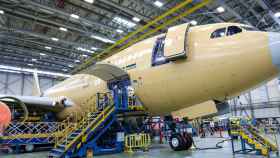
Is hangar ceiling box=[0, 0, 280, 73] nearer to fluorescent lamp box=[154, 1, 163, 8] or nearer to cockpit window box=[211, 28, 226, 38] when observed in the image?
fluorescent lamp box=[154, 1, 163, 8]

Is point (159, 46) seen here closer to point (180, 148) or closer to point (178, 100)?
point (178, 100)

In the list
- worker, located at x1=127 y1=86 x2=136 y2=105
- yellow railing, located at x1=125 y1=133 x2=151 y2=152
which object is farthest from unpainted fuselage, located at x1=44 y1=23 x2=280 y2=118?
yellow railing, located at x1=125 y1=133 x2=151 y2=152

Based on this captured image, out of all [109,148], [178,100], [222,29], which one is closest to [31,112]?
[109,148]

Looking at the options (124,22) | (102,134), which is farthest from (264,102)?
(102,134)

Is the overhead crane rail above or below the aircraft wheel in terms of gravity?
above

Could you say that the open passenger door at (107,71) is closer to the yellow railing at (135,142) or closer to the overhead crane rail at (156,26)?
the yellow railing at (135,142)

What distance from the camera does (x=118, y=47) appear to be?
25.2m

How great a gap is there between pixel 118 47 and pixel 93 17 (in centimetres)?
602

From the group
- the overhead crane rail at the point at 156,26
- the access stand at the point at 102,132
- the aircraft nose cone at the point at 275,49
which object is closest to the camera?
the aircraft nose cone at the point at 275,49

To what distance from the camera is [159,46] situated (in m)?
8.94

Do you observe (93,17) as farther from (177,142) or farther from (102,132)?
(177,142)

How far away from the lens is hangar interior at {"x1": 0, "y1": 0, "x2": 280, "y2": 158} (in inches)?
358

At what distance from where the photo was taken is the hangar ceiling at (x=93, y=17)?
16.7 meters

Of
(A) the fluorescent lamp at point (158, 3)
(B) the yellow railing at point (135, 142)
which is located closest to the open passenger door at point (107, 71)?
(B) the yellow railing at point (135, 142)
